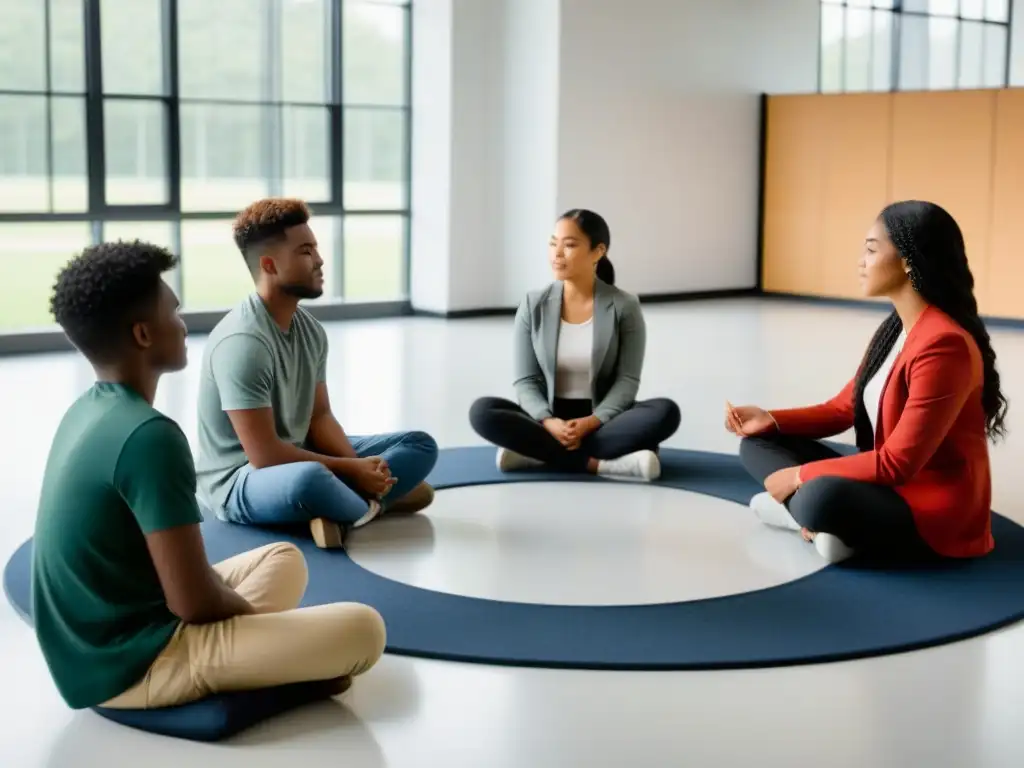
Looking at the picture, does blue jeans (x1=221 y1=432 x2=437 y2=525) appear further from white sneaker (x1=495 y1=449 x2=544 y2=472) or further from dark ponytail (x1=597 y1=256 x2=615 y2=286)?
dark ponytail (x1=597 y1=256 x2=615 y2=286)

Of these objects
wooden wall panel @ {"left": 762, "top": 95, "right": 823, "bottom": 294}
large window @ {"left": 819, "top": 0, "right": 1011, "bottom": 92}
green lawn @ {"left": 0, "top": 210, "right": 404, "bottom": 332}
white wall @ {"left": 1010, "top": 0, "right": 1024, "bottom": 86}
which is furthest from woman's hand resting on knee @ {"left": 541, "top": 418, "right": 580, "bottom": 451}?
white wall @ {"left": 1010, "top": 0, "right": 1024, "bottom": 86}

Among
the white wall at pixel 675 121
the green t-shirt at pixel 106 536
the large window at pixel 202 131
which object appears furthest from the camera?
the white wall at pixel 675 121

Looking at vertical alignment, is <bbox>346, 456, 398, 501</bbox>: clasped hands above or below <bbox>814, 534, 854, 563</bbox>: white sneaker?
above

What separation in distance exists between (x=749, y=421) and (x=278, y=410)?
1442mm

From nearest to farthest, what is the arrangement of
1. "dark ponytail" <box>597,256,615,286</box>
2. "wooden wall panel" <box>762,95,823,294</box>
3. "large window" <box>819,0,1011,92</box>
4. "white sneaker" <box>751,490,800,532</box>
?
"white sneaker" <box>751,490,800,532</box> → "dark ponytail" <box>597,256,615,286</box> → "wooden wall panel" <box>762,95,823,294</box> → "large window" <box>819,0,1011,92</box>

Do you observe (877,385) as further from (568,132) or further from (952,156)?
(952,156)

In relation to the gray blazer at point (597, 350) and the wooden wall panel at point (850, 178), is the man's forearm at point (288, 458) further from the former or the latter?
the wooden wall panel at point (850, 178)

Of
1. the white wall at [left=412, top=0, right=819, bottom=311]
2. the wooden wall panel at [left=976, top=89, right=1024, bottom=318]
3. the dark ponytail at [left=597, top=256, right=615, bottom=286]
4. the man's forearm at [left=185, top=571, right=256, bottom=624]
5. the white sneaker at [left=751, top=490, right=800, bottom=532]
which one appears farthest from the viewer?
the white wall at [left=412, top=0, right=819, bottom=311]

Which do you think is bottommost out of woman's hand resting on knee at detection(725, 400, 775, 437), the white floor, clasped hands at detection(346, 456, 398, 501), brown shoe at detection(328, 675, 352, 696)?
the white floor

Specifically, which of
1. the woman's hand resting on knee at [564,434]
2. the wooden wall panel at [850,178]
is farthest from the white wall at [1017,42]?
the woman's hand resting on knee at [564,434]

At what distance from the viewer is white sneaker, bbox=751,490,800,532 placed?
4145 mm

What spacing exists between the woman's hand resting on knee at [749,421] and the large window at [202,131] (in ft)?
17.2

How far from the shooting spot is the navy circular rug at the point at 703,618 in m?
3.08

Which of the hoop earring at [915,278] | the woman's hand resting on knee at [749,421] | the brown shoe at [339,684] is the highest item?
the hoop earring at [915,278]
